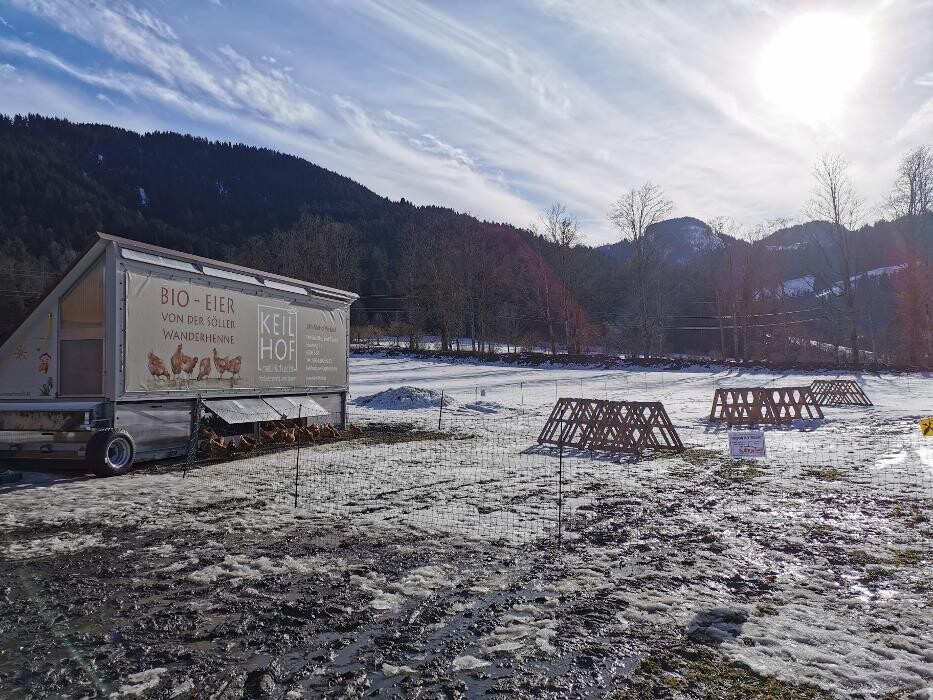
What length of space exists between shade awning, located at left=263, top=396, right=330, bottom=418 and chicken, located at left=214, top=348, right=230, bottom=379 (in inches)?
60.4

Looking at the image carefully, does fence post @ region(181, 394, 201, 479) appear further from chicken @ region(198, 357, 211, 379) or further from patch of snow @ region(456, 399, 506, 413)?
patch of snow @ region(456, 399, 506, 413)

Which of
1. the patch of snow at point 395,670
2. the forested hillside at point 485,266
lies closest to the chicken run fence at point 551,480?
the patch of snow at point 395,670

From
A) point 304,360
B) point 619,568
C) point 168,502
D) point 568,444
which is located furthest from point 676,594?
point 304,360

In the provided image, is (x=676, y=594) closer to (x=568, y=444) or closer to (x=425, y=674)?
(x=425, y=674)

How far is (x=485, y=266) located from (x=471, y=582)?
5673cm

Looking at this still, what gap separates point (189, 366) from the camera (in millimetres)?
11633

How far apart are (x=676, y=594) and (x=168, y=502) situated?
6788mm

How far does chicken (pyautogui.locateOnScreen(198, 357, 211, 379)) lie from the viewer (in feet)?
39.0

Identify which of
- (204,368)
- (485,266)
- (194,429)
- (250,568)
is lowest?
(250,568)

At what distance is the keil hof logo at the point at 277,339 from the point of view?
13711 millimetres

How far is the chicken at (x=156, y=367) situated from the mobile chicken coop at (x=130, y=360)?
0.7 inches

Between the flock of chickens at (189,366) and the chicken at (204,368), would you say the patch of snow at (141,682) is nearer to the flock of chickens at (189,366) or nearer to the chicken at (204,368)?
the flock of chickens at (189,366)

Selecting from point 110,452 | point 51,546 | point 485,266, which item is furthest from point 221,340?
point 485,266

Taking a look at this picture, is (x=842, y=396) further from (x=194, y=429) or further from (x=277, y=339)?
(x=194, y=429)
